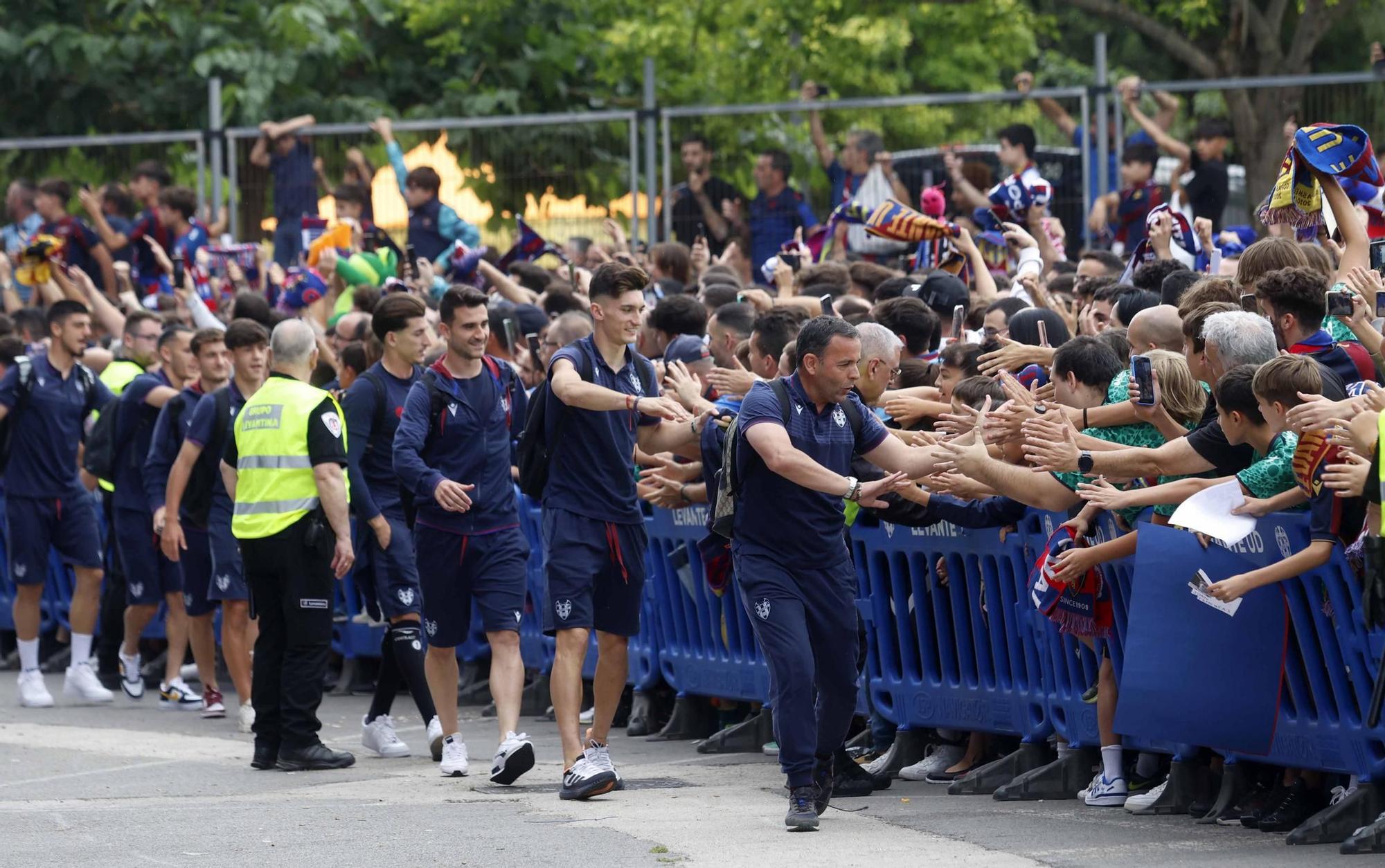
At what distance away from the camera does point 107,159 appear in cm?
1917

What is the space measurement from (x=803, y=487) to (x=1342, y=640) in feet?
6.72

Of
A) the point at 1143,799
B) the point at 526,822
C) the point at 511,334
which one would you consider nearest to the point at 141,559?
the point at 511,334

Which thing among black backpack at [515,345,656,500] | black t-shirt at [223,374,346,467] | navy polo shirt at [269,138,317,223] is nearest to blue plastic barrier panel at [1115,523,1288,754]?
black backpack at [515,345,656,500]

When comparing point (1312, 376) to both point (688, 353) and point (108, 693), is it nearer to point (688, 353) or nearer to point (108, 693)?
point (688, 353)

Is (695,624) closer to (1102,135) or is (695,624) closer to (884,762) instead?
(884,762)

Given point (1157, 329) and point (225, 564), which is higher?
point (1157, 329)

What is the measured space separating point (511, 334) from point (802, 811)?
434 cm

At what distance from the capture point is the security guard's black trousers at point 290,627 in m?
10.2

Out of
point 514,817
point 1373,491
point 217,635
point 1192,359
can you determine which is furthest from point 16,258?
point 1373,491

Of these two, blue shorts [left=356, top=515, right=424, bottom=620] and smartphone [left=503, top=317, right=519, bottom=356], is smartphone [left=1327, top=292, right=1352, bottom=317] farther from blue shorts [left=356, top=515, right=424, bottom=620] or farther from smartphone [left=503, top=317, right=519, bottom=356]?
→ smartphone [left=503, top=317, right=519, bottom=356]

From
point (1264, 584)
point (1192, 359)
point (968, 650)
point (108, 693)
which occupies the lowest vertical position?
point (108, 693)

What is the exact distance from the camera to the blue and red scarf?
839cm

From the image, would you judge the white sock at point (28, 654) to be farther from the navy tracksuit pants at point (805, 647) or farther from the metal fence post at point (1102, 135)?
the metal fence post at point (1102, 135)

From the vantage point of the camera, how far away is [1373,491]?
22.9ft
